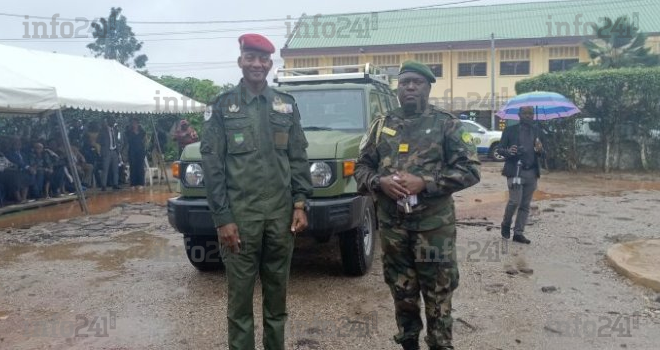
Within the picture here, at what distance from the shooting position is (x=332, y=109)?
5988 millimetres

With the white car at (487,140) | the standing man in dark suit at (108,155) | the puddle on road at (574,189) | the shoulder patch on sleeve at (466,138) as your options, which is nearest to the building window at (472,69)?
the white car at (487,140)

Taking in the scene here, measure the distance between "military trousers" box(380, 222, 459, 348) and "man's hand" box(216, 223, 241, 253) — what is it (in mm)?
897

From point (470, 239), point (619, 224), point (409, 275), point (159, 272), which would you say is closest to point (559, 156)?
point (619, 224)

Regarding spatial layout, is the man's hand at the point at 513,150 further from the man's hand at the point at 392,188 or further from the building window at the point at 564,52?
the building window at the point at 564,52

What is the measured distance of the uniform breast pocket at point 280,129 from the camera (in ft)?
10.6

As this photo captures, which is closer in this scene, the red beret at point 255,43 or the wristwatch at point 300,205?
the red beret at point 255,43

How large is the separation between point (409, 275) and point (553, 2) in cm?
3347

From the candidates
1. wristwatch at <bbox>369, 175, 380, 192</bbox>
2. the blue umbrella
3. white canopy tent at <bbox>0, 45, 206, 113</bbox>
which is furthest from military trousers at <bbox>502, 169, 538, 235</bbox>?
white canopy tent at <bbox>0, 45, 206, 113</bbox>

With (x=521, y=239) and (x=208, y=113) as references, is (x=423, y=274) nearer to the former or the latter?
(x=208, y=113)

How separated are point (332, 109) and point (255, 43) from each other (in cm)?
287

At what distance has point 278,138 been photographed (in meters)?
3.24

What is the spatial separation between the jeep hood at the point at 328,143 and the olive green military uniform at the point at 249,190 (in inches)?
64.3

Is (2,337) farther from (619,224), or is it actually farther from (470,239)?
(619,224)

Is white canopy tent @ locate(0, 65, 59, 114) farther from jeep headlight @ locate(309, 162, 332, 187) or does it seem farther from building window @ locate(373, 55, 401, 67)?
building window @ locate(373, 55, 401, 67)
